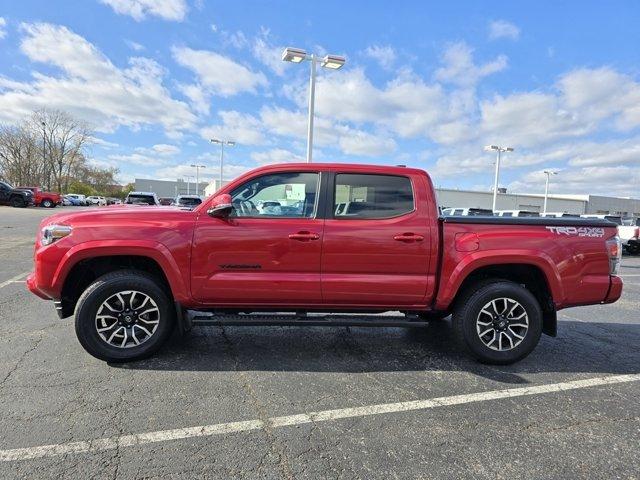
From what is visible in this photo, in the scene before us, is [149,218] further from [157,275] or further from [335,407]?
[335,407]

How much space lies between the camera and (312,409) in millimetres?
3412

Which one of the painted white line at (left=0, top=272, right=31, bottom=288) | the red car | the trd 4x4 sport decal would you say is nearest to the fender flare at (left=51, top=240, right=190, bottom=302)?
the trd 4x4 sport decal

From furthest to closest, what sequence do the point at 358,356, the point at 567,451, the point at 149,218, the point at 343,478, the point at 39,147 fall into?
the point at 39,147
the point at 358,356
the point at 149,218
the point at 567,451
the point at 343,478

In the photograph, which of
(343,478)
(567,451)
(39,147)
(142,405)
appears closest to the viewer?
(343,478)

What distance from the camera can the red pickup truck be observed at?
4.09m

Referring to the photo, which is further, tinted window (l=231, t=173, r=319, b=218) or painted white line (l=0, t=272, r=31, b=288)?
painted white line (l=0, t=272, r=31, b=288)

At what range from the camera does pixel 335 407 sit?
3.45 m

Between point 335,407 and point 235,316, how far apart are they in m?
1.40

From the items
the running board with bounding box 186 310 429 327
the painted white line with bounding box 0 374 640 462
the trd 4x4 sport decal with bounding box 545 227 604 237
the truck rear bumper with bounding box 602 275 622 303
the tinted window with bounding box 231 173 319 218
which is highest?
the tinted window with bounding box 231 173 319 218

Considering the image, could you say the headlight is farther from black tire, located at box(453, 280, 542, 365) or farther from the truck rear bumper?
the truck rear bumper

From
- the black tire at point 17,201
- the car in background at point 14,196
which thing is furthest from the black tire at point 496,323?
the black tire at point 17,201

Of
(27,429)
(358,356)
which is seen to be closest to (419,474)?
(358,356)

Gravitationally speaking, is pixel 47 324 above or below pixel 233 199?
below

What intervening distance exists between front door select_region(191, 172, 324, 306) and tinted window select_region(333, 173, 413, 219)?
297 mm
